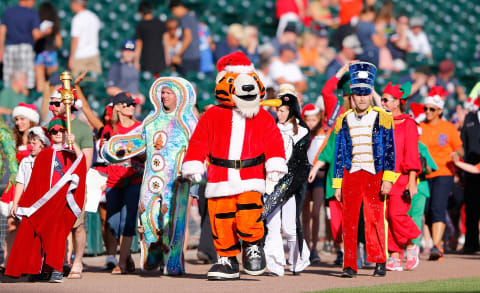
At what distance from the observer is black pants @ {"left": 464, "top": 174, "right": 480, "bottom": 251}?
12.3m

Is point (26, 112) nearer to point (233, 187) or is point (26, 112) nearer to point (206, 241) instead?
point (206, 241)

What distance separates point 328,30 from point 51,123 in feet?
41.0

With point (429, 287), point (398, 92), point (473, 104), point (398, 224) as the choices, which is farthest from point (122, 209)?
point (473, 104)

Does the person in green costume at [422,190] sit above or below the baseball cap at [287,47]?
below

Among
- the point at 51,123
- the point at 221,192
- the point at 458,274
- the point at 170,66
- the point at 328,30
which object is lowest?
the point at 458,274

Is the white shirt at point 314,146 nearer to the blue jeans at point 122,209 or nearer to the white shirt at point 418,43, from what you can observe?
the blue jeans at point 122,209

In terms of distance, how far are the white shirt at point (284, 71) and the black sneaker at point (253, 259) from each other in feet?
29.4

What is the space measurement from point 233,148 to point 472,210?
17.8 feet

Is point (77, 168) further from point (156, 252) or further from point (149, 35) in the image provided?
point (149, 35)

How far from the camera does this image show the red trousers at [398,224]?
9.74 meters

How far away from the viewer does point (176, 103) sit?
9141 mm

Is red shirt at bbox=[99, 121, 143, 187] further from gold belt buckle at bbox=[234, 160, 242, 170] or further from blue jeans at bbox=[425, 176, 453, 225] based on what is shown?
blue jeans at bbox=[425, 176, 453, 225]

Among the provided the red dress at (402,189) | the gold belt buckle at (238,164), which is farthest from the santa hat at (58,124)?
the red dress at (402,189)


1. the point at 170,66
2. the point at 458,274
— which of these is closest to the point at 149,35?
the point at 170,66
